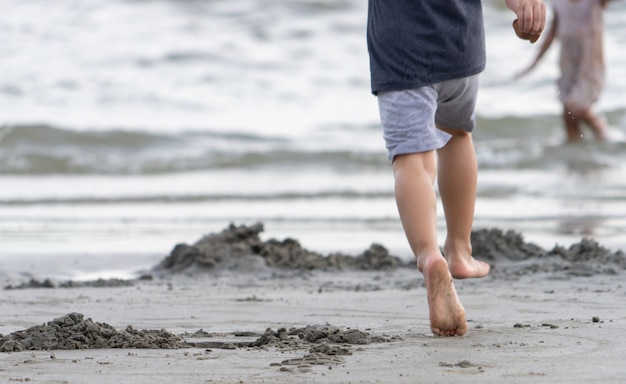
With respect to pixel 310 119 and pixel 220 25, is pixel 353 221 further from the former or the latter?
pixel 220 25

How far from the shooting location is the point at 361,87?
49.7 ft

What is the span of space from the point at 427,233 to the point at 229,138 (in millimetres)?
8847

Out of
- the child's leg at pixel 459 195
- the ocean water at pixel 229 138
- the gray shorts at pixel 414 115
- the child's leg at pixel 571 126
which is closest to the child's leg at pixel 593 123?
the child's leg at pixel 571 126

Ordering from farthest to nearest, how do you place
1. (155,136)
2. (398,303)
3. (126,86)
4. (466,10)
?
(126,86), (155,136), (398,303), (466,10)

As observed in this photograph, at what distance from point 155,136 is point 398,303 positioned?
826 cm

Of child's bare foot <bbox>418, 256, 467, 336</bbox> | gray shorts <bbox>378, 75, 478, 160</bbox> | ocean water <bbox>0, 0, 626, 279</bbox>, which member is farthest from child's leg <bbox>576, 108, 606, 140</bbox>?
child's bare foot <bbox>418, 256, 467, 336</bbox>

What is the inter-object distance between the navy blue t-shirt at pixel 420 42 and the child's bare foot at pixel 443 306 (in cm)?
58

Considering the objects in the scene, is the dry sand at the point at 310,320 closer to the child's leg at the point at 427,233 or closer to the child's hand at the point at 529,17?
the child's leg at the point at 427,233

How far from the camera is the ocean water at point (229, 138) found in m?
5.89

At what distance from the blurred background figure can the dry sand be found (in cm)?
601

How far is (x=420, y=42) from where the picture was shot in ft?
9.66

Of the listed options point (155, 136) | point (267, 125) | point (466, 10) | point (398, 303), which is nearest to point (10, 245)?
point (398, 303)

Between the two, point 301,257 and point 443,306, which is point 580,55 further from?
point 443,306

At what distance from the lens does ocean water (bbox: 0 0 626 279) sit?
589 centimetres
